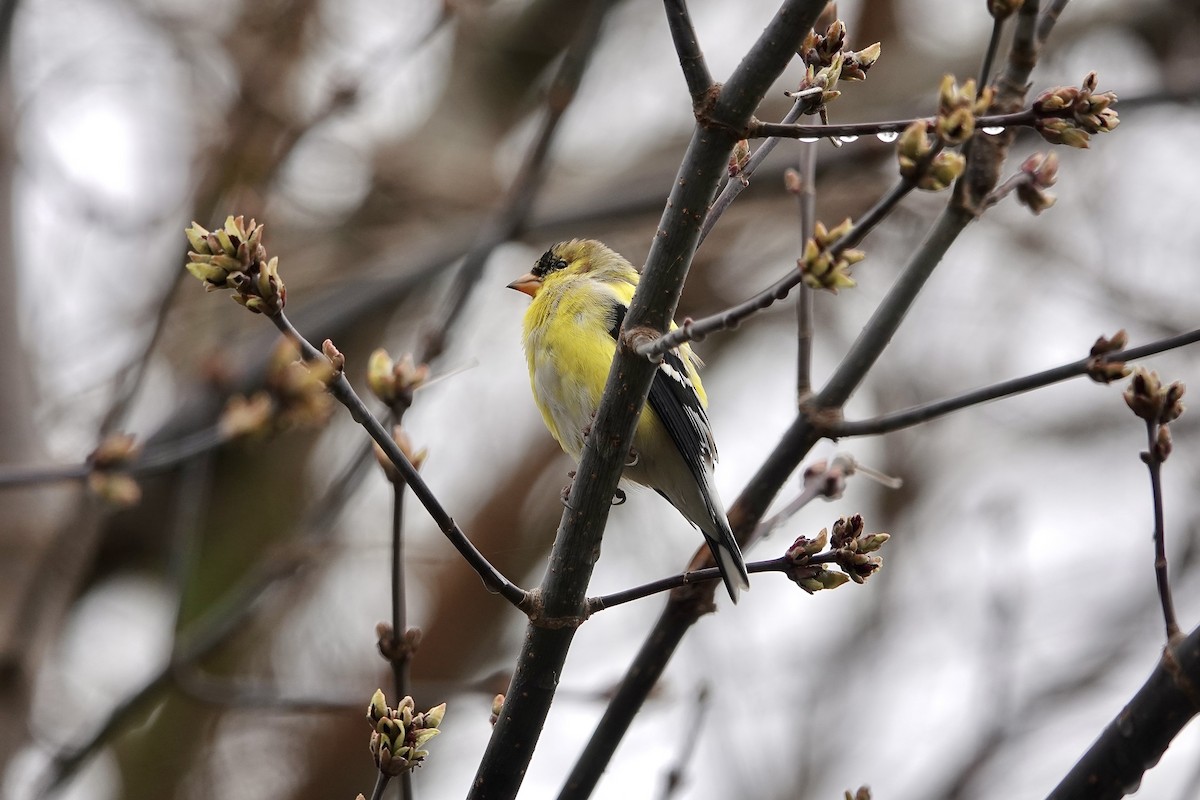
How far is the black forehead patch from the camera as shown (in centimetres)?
490

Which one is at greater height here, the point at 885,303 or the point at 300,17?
the point at 300,17

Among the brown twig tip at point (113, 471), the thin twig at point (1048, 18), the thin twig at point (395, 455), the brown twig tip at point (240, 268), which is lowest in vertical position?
the thin twig at point (395, 455)

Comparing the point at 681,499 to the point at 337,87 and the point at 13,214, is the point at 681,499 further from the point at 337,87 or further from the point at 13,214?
the point at 13,214

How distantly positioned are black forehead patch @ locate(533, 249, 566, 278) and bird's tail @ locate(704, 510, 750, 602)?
2.09 metres

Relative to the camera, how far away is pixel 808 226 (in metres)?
2.82

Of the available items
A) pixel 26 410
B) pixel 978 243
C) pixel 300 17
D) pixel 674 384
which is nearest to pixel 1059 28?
pixel 978 243

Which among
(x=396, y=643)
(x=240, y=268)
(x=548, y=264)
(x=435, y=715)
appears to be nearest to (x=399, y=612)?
(x=396, y=643)

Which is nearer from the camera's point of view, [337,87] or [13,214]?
[337,87]

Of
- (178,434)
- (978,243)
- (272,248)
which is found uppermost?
(272,248)

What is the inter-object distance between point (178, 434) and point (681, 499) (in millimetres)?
2507

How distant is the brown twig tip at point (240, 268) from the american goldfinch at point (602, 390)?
1.65 m

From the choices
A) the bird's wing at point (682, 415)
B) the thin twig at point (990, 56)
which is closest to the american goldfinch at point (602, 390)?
the bird's wing at point (682, 415)

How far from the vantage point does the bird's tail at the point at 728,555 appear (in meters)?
2.62

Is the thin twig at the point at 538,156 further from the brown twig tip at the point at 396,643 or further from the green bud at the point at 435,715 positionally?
the green bud at the point at 435,715
